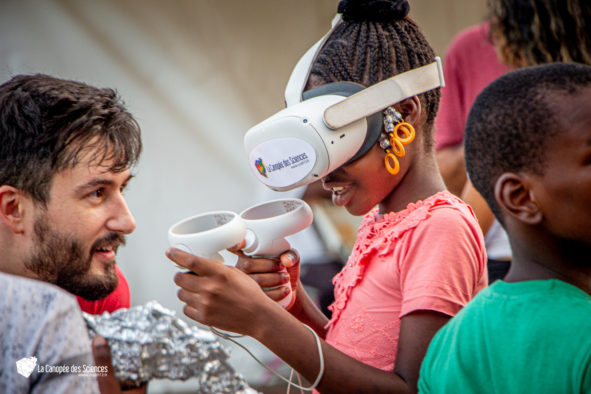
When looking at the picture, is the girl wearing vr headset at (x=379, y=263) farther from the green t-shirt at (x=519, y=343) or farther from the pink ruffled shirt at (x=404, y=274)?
the green t-shirt at (x=519, y=343)

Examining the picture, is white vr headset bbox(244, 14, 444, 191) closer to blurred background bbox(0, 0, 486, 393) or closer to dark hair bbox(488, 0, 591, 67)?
dark hair bbox(488, 0, 591, 67)

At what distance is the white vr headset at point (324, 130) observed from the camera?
143cm

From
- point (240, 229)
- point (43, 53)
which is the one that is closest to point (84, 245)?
point (240, 229)

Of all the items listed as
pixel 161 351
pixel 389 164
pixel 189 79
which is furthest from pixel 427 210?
pixel 189 79

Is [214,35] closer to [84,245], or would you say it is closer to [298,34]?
[298,34]

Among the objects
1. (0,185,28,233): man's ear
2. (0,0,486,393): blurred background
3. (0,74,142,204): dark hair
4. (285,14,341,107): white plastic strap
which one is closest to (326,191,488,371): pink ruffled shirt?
(285,14,341,107): white plastic strap

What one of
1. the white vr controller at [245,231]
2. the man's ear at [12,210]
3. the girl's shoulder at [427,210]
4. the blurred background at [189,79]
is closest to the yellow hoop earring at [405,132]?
the girl's shoulder at [427,210]

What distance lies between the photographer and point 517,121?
1.15 metres

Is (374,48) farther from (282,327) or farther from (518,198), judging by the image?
(282,327)

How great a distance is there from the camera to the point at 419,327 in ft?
4.31

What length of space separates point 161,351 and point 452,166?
144 centimetres

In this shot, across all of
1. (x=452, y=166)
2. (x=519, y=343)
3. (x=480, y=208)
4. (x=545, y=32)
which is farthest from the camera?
(x=452, y=166)

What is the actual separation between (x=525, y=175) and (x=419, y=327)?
0.38m

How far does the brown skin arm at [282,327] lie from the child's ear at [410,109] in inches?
18.2
